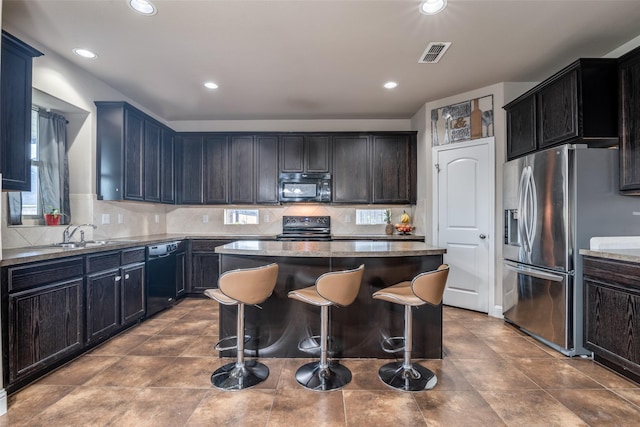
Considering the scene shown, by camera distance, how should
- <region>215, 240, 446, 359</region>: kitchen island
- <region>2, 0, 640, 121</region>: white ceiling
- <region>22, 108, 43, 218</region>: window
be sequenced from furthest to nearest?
<region>22, 108, 43, 218</region>: window < <region>215, 240, 446, 359</region>: kitchen island < <region>2, 0, 640, 121</region>: white ceiling

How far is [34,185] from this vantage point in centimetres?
310

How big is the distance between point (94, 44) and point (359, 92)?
272cm

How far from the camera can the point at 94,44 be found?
280cm

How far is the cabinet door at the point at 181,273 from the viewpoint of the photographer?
4298mm

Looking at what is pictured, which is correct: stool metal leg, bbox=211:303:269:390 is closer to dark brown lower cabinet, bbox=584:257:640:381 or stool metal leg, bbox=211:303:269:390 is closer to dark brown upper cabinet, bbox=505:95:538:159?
dark brown lower cabinet, bbox=584:257:640:381

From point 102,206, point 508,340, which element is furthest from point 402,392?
point 102,206

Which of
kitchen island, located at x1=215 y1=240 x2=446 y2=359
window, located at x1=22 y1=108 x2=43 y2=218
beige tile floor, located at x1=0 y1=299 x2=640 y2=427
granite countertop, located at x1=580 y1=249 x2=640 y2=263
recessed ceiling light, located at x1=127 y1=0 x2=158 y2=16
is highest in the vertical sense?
recessed ceiling light, located at x1=127 y1=0 x2=158 y2=16

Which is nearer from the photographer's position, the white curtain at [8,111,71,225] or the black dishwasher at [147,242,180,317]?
the white curtain at [8,111,71,225]

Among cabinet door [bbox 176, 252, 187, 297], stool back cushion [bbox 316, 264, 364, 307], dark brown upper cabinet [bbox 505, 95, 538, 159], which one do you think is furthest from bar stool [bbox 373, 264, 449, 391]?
cabinet door [bbox 176, 252, 187, 297]

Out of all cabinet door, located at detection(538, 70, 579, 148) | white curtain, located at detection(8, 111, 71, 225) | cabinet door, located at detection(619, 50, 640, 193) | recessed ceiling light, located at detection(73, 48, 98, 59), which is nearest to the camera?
cabinet door, located at detection(619, 50, 640, 193)

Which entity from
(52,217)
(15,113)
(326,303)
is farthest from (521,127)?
(52,217)

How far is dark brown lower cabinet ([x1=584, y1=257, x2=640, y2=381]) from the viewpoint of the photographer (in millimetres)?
2238

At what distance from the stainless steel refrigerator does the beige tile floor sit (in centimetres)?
30

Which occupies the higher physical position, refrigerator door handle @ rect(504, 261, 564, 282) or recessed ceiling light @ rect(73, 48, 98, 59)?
recessed ceiling light @ rect(73, 48, 98, 59)
